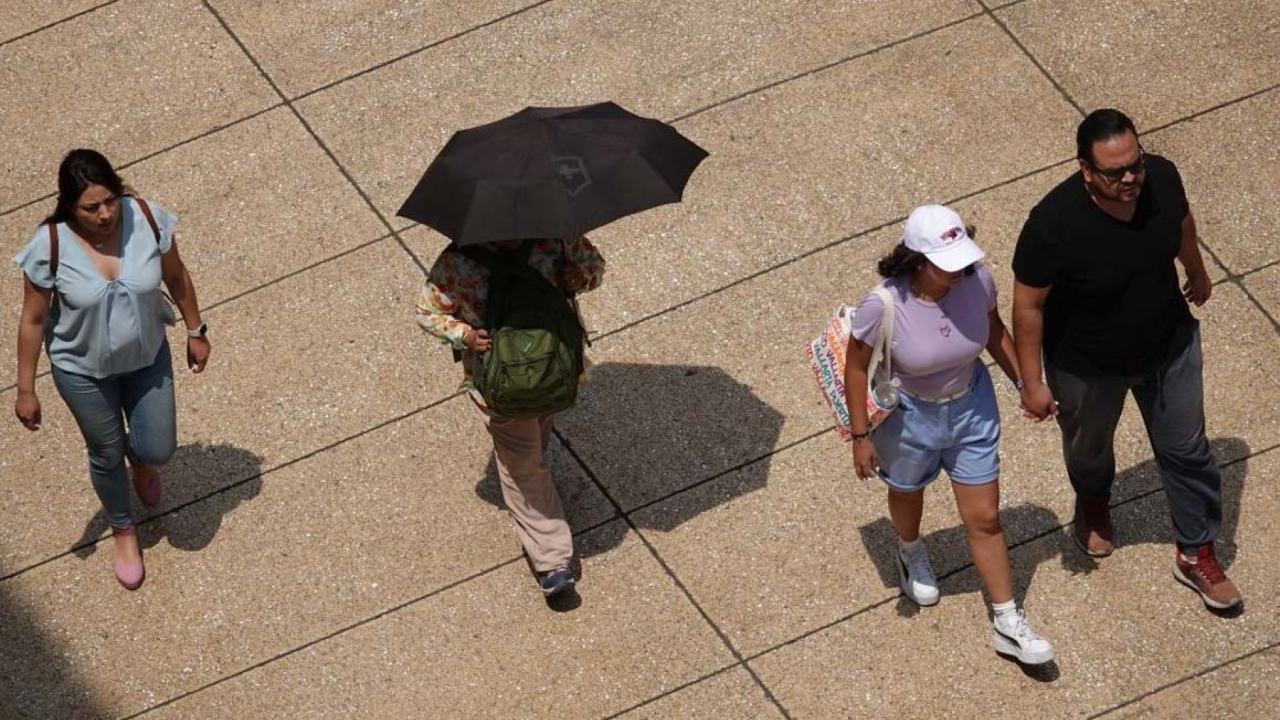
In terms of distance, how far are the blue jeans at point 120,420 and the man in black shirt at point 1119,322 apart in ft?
10.4

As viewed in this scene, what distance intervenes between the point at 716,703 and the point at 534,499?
0.99 meters

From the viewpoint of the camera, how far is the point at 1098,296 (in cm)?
665

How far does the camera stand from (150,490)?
26.5 feet

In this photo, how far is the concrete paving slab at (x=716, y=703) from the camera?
23.4ft

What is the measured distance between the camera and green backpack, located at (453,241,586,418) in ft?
22.7

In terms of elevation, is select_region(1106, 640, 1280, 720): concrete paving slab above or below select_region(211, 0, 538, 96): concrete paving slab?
below

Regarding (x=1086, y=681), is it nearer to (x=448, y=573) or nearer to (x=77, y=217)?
(x=448, y=573)

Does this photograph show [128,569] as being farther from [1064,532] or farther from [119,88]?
[1064,532]

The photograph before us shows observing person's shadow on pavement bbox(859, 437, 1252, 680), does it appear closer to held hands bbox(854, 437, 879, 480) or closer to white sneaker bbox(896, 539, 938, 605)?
white sneaker bbox(896, 539, 938, 605)

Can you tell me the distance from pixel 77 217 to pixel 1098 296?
11.4ft

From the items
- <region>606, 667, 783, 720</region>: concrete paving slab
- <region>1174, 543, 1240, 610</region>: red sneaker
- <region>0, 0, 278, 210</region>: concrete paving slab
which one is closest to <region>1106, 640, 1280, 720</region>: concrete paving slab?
<region>1174, 543, 1240, 610</region>: red sneaker

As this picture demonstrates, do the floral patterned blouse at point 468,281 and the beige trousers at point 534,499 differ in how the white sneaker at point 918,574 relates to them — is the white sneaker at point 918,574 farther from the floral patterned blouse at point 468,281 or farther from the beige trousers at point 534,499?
the floral patterned blouse at point 468,281

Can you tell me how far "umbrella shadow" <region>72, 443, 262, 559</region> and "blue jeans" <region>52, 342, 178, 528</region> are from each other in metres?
0.27

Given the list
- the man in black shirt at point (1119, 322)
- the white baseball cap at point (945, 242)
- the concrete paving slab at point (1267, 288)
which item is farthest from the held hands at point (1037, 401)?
the concrete paving slab at point (1267, 288)
